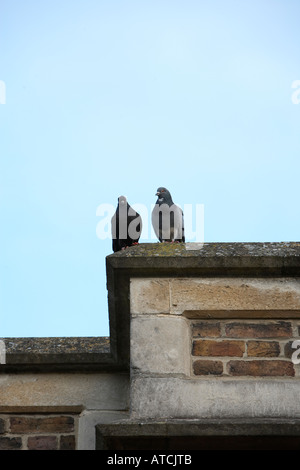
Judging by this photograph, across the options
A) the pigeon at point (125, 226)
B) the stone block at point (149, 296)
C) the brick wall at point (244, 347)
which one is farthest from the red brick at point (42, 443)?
the pigeon at point (125, 226)

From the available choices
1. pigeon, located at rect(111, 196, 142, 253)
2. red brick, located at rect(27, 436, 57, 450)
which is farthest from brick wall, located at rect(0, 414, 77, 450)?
pigeon, located at rect(111, 196, 142, 253)

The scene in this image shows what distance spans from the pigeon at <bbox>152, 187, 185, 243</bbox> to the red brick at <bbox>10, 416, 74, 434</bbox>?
3.81 meters

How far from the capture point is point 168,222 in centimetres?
955

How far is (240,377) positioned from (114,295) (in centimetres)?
93

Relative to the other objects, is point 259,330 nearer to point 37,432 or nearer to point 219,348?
point 219,348

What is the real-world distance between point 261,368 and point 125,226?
4.85m

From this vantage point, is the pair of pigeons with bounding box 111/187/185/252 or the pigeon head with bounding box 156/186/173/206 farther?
the pigeon head with bounding box 156/186/173/206

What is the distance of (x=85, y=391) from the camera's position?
229 inches

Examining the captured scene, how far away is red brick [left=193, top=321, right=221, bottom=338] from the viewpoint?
183 inches

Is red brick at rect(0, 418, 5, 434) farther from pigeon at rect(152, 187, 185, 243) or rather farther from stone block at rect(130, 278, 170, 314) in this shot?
pigeon at rect(152, 187, 185, 243)

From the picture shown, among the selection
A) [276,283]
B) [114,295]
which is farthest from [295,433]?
[114,295]

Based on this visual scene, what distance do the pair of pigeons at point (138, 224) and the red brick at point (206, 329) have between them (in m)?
4.35

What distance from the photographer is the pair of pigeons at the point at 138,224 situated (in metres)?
9.15

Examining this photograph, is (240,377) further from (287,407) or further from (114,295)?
(114,295)
